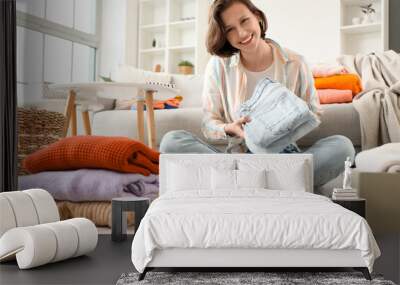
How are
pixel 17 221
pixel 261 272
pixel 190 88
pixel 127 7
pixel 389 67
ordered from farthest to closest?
pixel 127 7
pixel 190 88
pixel 389 67
pixel 17 221
pixel 261 272

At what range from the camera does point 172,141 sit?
11.5 ft

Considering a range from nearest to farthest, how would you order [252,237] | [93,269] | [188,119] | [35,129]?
[252,237] → [93,269] → [188,119] → [35,129]

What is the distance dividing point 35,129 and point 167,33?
1258mm

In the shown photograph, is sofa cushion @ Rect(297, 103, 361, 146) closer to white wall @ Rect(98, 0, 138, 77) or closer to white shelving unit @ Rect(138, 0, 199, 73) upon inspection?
white shelving unit @ Rect(138, 0, 199, 73)

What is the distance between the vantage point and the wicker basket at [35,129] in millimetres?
3809

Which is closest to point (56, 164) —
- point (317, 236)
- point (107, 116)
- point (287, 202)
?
point (107, 116)

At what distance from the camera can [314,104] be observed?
343cm

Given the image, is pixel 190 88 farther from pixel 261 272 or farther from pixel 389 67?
pixel 261 272

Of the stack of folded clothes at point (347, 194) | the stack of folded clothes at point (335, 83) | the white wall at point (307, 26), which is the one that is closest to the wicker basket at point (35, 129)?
the white wall at point (307, 26)

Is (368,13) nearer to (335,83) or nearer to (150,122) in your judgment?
(335,83)

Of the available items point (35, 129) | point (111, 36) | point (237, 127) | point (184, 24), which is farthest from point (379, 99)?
point (35, 129)

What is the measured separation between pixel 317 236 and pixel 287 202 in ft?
0.98

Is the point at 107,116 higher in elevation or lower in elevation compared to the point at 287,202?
higher

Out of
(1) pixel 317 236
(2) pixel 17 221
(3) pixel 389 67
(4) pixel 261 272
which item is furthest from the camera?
(3) pixel 389 67
